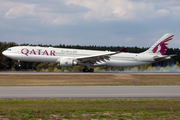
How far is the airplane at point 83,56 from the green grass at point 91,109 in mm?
25107

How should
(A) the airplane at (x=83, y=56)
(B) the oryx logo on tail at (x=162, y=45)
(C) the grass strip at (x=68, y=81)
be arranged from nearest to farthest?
1. (C) the grass strip at (x=68, y=81)
2. (A) the airplane at (x=83, y=56)
3. (B) the oryx logo on tail at (x=162, y=45)

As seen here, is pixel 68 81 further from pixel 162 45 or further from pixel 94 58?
pixel 162 45

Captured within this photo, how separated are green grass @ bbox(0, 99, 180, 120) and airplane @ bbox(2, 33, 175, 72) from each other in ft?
82.4

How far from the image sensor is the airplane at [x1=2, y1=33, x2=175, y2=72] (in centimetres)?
4119

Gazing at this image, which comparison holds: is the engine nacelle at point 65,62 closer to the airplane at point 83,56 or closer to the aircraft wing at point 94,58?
the airplane at point 83,56

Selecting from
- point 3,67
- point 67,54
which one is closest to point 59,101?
point 67,54

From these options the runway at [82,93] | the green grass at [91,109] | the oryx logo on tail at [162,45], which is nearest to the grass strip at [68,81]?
the runway at [82,93]

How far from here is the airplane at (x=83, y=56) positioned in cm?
4119

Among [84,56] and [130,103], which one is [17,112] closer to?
[130,103]

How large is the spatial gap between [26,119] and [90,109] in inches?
142

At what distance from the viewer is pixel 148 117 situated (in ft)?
37.0

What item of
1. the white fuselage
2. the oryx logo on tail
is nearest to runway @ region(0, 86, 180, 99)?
the white fuselage

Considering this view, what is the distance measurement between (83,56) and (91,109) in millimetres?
30683

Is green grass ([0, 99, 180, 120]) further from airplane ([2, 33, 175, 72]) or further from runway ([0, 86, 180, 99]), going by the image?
airplane ([2, 33, 175, 72])
